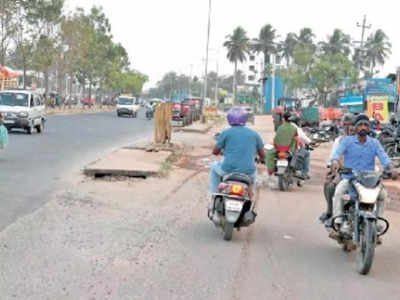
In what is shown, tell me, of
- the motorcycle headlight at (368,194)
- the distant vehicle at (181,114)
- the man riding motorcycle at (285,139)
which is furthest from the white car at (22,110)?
the motorcycle headlight at (368,194)

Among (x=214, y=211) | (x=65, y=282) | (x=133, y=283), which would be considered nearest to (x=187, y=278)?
(x=133, y=283)

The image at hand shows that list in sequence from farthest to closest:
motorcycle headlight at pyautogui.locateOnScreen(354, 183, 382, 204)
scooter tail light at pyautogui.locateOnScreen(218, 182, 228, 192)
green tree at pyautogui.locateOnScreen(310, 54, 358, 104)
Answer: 1. green tree at pyautogui.locateOnScreen(310, 54, 358, 104)
2. scooter tail light at pyautogui.locateOnScreen(218, 182, 228, 192)
3. motorcycle headlight at pyautogui.locateOnScreen(354, 183, 382, 204)

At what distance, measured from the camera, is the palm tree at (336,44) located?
369 ft

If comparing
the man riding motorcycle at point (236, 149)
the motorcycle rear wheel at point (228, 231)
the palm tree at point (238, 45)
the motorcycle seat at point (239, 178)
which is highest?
the palm tree at point (238, 45)

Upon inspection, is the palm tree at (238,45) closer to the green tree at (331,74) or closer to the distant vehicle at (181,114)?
the green tree at (331,74)

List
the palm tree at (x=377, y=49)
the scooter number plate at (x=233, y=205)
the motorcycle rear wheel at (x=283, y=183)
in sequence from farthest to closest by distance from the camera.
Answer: the palm tree at (x=377, y=49) < the motorcycle rear wheel at (x=283, y=183) < the scooter number plate at (x=233, y=205)

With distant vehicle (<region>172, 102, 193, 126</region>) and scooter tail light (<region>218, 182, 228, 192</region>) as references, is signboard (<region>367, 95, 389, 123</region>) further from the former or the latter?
distant vehicle (<region>172, 102, 193, 126</region>)

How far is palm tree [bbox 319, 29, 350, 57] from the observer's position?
112438mm

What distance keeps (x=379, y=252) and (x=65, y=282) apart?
155 inches

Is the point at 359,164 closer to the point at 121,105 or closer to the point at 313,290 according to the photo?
the point at 313,290

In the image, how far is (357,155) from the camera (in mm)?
8211

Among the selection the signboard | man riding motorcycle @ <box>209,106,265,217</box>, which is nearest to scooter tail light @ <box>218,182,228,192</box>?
man riding motorcycle @ <box>209,106,265,217</box>

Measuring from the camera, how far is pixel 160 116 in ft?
74.2

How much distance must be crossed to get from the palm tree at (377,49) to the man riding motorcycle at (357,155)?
350 feet
